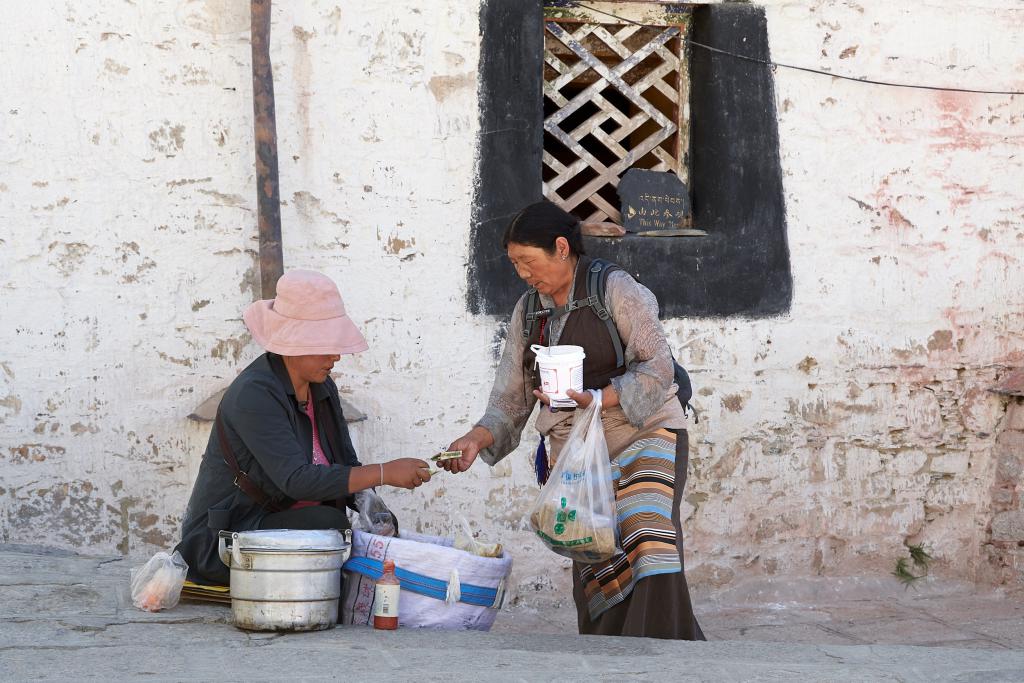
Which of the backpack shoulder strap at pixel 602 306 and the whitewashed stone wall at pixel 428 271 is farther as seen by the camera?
the whitewashed stone wall at pixel 428 271

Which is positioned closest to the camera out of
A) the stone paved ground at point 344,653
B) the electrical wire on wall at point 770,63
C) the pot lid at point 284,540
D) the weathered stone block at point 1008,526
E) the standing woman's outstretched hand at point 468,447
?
the stone paved ground at point 344,653

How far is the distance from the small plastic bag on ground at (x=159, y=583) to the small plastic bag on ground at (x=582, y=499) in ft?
3.39

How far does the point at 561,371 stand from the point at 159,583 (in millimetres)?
1284

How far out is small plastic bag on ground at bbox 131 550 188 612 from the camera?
3473mm

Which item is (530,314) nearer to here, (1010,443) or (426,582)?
(426,582)

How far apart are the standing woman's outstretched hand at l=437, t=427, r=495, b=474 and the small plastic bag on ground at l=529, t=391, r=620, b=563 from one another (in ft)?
0.87

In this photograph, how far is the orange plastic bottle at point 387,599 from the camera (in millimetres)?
3350

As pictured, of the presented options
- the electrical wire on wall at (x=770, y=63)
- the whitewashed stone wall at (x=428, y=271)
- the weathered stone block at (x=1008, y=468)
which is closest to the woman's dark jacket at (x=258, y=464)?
the whitewashed stone wall at (x=428, y=271)

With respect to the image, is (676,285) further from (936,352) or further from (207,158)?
(207,158)

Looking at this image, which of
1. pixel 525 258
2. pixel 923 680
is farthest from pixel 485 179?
pixel 923 680

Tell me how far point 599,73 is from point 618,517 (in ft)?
8.47

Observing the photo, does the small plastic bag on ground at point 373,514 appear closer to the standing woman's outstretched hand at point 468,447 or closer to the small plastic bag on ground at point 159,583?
the standing woman's outstretched hand at point 468,447

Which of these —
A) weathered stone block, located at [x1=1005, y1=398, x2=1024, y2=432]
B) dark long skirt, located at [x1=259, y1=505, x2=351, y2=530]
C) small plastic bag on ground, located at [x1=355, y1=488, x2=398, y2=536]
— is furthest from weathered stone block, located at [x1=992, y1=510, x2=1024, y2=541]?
dark long skirt, located at [x1=259, y1=505, x2=351, y2=530]

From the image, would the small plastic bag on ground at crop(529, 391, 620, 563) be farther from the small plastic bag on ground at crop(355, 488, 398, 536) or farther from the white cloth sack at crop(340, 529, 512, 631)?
the small plastic bag on ground at crop(355, 488, 398, 536)
